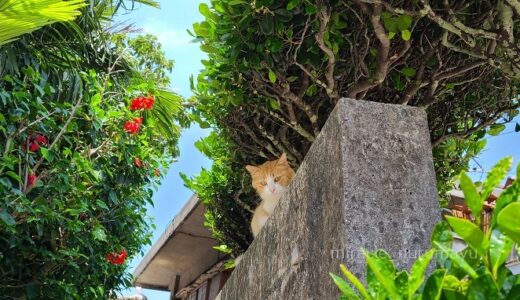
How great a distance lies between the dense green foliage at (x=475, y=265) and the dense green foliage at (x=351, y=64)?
1566 millimetres

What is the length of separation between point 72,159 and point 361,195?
3260 millimetres

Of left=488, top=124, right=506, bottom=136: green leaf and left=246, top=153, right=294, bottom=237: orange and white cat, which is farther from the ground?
left=488, top=124, right=506, bottom=136: green leaf

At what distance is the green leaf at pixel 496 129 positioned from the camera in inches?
119

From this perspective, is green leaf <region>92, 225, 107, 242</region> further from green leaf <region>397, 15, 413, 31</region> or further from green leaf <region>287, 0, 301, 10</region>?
green leaf <region>397, 15, 413, 31</region>

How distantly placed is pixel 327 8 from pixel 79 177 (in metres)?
2.97

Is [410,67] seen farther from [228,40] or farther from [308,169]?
[308,169]

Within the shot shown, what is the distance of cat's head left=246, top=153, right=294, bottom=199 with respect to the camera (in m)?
3.11

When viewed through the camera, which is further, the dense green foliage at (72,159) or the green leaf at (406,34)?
the dense green foliage at (72,159)

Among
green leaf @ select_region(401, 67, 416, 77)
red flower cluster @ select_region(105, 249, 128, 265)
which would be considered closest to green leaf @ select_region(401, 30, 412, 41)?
green leaf @ select_region(401, 67, 416, 77)

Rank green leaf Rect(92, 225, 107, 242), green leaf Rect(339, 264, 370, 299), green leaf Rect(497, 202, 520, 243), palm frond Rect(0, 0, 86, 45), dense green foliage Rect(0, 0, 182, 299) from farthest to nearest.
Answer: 1. green leaf Rect(92, 225, 107, 242)
2. dense green foliage Rect(0, 0, 182, 299)
3. palm frond Rect(0, 0, 86, 45)
4. green leaf Rect(339, 264, 370, 299)
5. green leaf Rect(497, 202, 520, 243)

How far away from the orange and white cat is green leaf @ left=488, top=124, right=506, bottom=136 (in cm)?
114

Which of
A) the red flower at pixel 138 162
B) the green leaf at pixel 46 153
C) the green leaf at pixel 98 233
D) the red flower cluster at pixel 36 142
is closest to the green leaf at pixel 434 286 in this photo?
the green leaf at pixel 46 153

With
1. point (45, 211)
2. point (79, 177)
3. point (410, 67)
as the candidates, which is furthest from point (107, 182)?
point (410, 67)

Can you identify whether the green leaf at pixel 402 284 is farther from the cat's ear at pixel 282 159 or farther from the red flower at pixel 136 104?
the red flower at pixel 136 104
